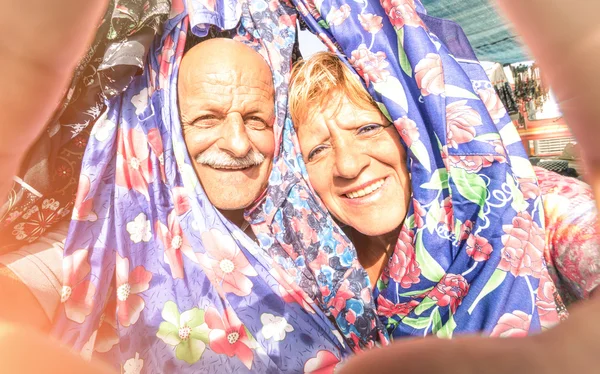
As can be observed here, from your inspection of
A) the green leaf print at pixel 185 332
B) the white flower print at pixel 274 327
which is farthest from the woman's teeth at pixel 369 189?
the green leaf print at pixel 185 332

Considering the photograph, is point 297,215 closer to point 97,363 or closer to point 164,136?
point 164,136

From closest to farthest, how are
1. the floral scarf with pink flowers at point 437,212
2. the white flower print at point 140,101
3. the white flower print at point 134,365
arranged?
1. the floral scarf with pink flowers at point 437,212
2. the white flower print at point 134,365
3. the white flower print at point 140,101

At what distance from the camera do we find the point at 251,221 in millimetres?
1219

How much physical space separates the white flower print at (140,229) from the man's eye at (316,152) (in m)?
0.56

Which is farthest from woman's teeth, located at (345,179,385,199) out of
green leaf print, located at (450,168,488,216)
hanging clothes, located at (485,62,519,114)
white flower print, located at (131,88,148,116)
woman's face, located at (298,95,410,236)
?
hanging clothes, located at (485,62,519,114)

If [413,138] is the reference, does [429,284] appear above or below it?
below

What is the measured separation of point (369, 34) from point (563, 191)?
72 centimetres

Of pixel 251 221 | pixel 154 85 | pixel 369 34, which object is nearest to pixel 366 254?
pixel 251 221

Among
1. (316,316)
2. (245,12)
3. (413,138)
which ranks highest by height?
(245,12)

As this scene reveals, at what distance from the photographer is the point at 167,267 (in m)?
1.08

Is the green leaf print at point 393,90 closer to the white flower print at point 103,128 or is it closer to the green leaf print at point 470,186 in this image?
the green leaf print at point 470,186

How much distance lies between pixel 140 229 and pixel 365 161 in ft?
2.38

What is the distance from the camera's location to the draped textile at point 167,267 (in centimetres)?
101

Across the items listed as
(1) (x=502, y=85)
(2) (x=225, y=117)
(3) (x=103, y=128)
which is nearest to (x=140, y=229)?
(3) (x=103, y=128)
